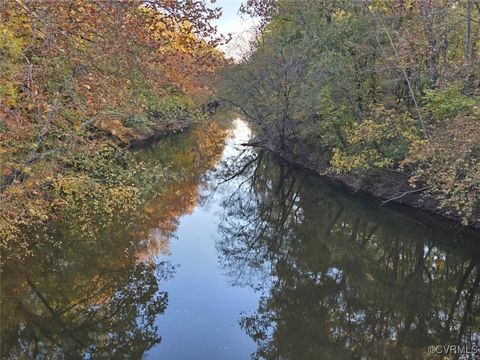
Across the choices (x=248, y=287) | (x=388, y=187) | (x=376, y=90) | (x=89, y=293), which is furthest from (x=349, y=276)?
(x=376, y=90)

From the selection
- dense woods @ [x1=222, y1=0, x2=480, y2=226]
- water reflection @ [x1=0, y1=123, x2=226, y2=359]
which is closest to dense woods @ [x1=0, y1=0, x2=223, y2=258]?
water reflection @ [x1=0, y1=123, x2=226, y2=359]

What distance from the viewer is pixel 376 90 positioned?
24484mm

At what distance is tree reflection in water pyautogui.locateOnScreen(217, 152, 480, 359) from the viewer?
1161 cm

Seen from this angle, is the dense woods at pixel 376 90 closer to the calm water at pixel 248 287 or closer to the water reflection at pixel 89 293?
the calm water at pixel 248 287

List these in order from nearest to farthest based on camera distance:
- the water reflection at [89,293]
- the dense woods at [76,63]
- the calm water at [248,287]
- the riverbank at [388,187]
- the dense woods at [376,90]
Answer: the dense woods at [76,63] < the water reflection at [89,293] < the calm water at [248,287] < the dense woods at [376,90] < the riverbank at [388,187]

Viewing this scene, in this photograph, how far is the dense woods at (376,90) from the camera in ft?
49.1

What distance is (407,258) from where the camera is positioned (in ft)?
56.0

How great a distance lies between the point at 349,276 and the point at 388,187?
1036 centimetres

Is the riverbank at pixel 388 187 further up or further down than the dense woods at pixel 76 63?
further up

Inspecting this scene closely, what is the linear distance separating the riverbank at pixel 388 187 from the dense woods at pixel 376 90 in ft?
0.35

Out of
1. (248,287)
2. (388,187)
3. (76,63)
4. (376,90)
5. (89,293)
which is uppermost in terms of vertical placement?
(376,90)

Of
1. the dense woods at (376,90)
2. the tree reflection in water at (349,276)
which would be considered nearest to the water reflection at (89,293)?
the tree reflection in water at (349,276)

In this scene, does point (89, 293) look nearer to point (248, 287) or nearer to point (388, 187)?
point (248, 287)

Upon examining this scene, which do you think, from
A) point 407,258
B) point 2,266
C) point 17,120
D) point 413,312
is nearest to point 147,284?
point 2,266
